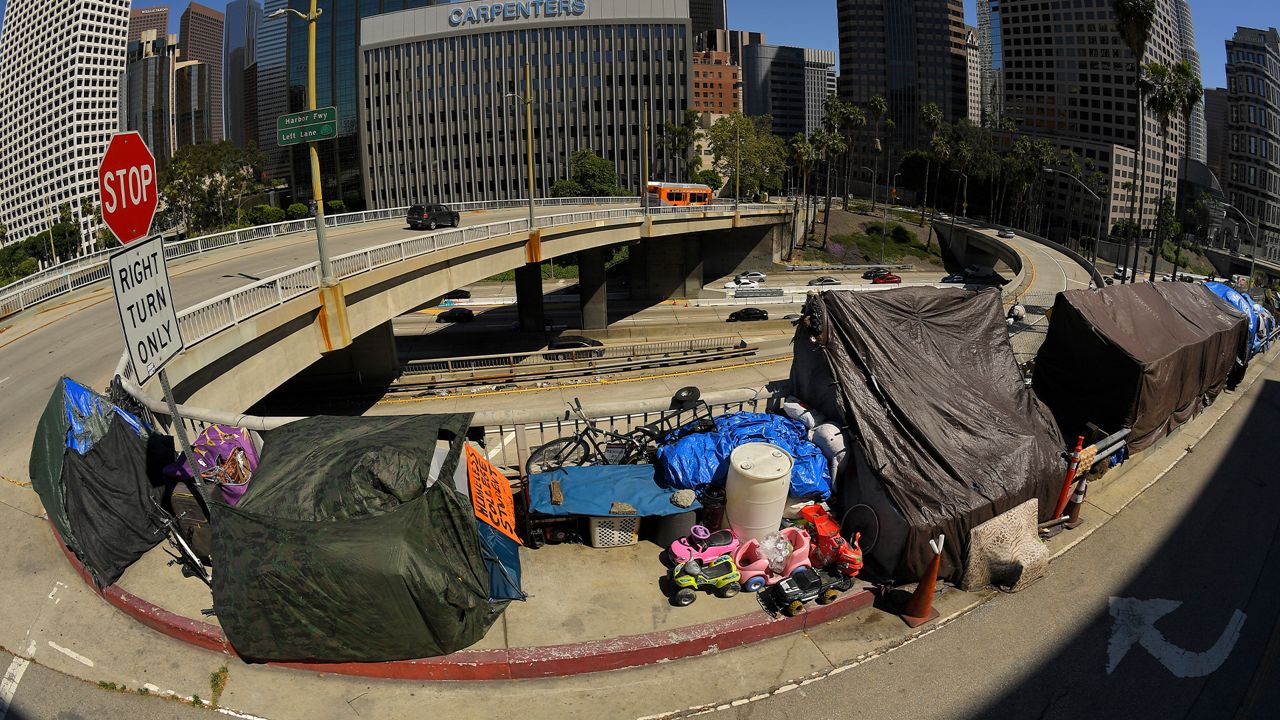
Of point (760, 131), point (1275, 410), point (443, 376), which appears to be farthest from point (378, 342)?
point (760, 131)

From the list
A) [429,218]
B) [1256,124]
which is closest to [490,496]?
[429,218]

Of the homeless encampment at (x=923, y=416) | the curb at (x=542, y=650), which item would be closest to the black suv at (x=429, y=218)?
the homeless encampment at (x=923, y=416)

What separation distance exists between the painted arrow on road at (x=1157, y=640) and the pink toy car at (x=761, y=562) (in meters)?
3.05

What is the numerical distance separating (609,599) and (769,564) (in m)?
1.78

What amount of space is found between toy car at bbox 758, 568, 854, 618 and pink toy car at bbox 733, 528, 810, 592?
0.31 feet

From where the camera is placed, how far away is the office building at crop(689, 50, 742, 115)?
624ft

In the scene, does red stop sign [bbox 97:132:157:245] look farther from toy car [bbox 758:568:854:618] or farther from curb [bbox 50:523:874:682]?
toy car [bbox 758:568:854:618]

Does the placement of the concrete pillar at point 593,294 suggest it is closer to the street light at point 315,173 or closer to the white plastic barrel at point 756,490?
the street light at point 315,173

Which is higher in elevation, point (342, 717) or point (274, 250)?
point (274, 250)

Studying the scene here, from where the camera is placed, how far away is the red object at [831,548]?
297 inches

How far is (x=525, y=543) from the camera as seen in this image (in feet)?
26.5

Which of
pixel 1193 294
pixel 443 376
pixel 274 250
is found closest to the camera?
pixel 1193 294

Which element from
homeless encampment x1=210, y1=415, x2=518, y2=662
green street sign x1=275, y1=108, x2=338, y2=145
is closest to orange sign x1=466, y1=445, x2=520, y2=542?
homeless encampment x1=210, y1=415, x2=518, y2=662

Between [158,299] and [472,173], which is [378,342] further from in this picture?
[472,173]
